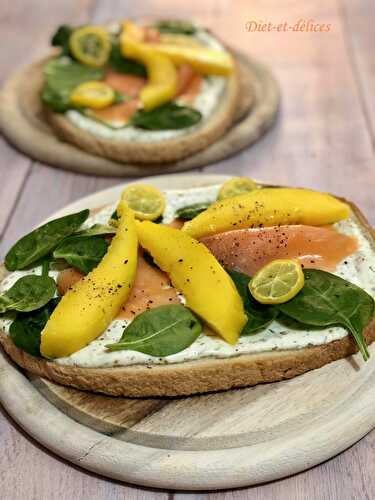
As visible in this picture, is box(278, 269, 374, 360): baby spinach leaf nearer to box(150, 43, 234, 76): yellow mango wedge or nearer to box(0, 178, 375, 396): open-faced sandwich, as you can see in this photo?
box(0, 178, 375, 396): open-faced sandwich

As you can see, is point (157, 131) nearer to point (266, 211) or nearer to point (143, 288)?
point (266, 211)

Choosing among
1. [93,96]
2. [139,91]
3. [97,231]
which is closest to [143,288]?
[97,231]

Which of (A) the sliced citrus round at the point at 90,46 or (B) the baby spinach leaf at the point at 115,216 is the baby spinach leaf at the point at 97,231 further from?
(A) the sliced citrus round at the point at 90,46

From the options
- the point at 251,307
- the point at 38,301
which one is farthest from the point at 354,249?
the point at 38,301

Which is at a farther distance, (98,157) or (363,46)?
(363,46)

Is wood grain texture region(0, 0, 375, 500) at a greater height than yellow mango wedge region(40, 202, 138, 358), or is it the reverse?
yellow mango wedge region(40, 202, 138, 358)

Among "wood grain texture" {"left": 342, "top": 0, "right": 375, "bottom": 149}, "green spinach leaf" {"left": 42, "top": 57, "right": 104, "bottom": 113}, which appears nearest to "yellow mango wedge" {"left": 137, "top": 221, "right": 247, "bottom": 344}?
"green spinach leaf" {"left": 42, "top": 57, "right": 104, "bottom": 113}

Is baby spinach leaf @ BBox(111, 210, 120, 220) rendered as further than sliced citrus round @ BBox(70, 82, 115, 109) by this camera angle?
No
